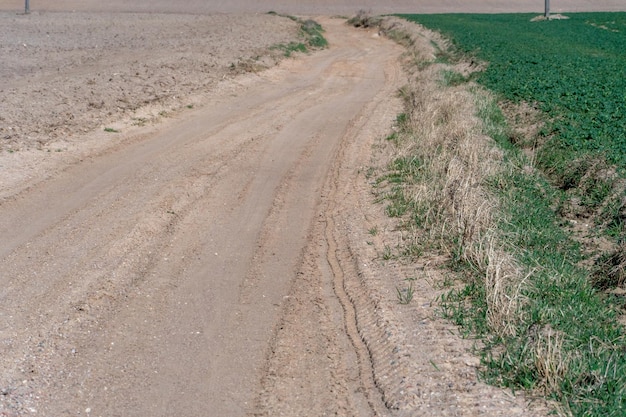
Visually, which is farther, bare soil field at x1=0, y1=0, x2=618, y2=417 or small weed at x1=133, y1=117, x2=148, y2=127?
small weed at x1=133, y1=117, x2=148, y2=127

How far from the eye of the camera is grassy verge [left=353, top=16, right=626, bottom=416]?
22.9ft

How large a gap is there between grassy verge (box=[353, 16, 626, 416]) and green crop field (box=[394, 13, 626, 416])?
18 millimetres

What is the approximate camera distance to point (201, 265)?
33.8 feet

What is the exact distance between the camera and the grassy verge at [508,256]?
6984 millimetres

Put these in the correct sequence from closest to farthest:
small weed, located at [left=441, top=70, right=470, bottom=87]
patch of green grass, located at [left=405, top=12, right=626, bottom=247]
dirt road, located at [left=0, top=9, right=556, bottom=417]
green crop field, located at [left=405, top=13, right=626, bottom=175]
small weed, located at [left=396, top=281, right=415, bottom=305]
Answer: dirt road, located at [left=0, top=9, right=556, bottom=417] → small weed, located at [left=396, top=281, right=415, bottom=305] → patch of green grass, located at [left=405, top=12, right=626, bottom=247] → green crop field, located at [left=405, top=13, right=626, bottom=175] → small weed, located at [left=441, top=70, right=470, bottom=87]

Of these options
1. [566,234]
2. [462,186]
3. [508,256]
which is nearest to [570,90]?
[566,234]

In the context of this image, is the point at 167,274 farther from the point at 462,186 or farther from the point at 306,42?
the point at 306,42

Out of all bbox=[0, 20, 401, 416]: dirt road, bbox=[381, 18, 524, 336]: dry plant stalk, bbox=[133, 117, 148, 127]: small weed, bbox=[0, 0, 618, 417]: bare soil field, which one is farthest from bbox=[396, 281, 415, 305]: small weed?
bbox=[133, 117, 148, 127]: small weed

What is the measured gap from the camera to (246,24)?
39.2 metres

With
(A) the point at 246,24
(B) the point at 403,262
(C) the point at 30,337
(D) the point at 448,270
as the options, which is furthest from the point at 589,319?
(A) the point at 246,24

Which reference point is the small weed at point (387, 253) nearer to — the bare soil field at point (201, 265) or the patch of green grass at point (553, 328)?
the bare soil field at point (201, 265)

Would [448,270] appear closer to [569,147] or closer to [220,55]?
[569,147]

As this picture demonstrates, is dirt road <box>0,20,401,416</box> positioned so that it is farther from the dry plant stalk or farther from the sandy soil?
the sandy soil

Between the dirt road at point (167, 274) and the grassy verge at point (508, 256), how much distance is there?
1297mm
